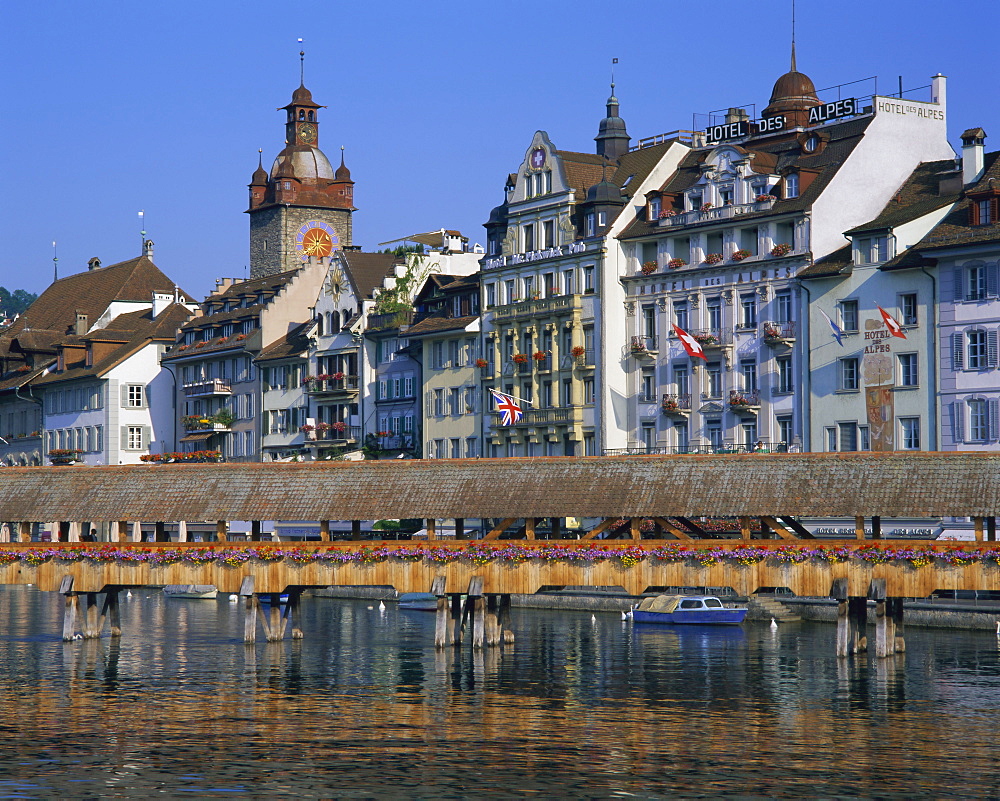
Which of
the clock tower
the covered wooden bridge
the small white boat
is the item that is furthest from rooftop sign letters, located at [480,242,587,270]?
the clock tower

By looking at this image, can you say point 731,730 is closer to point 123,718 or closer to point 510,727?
point 510,727

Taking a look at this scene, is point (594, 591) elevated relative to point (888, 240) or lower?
lower

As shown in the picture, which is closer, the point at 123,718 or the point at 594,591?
the point at 123,718

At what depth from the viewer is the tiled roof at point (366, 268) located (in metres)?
95.7

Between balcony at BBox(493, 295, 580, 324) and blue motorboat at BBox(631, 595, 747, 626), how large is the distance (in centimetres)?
1713

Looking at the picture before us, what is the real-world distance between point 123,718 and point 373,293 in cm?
5609

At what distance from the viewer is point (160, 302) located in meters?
119

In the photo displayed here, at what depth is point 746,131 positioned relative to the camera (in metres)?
81.2

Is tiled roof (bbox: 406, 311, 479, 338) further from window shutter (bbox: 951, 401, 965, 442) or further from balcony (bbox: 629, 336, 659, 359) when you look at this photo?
window shutter (bbox: 951, 401, 965, 442)

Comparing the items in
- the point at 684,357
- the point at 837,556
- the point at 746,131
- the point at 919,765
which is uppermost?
the point at 746,131

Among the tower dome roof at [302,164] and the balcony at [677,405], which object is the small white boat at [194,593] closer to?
the balcony at [677,405]

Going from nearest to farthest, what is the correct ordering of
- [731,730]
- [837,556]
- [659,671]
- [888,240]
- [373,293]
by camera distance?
1. [731,730]
2. [837,556]
3. [659,671]
4. [888,240]
5. [373,293]

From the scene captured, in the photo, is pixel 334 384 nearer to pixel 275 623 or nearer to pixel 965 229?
pixel 275 623

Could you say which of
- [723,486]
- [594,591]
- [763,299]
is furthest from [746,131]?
[723,486]
